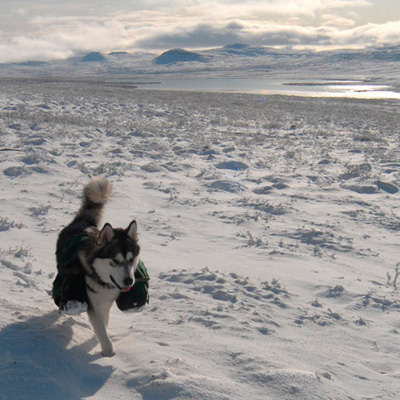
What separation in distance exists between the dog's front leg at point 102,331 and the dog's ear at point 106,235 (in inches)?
26.8

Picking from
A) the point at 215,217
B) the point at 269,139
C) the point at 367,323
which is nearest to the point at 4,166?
the point at 215,217

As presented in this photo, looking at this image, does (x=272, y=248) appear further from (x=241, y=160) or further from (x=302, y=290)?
(x=241, y=160)

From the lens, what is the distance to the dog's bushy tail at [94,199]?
17.1 ft

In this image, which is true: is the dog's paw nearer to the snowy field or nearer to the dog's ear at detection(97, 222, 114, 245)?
the snowy field

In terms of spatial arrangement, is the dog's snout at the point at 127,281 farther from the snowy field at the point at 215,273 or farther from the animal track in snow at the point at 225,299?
the animal track in snow at the point at 225,299

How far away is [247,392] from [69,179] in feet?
26.0

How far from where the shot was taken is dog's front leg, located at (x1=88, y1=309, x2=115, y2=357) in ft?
13.8

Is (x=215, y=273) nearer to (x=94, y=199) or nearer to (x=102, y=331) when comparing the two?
(x=94, y=199)

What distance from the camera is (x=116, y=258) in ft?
13.2

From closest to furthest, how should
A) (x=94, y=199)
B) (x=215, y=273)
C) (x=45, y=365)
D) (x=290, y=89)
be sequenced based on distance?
(x=45, y=365)
(x=94, y=199)
(x=215, y=273)
(x=290, y=89)

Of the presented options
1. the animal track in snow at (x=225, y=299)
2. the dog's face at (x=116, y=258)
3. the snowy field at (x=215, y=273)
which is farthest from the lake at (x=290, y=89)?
the dog's face at (x=116, y=258)

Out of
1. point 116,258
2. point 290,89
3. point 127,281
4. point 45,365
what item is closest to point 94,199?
point 116,258

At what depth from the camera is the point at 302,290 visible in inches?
236

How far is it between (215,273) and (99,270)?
2.37 metres
